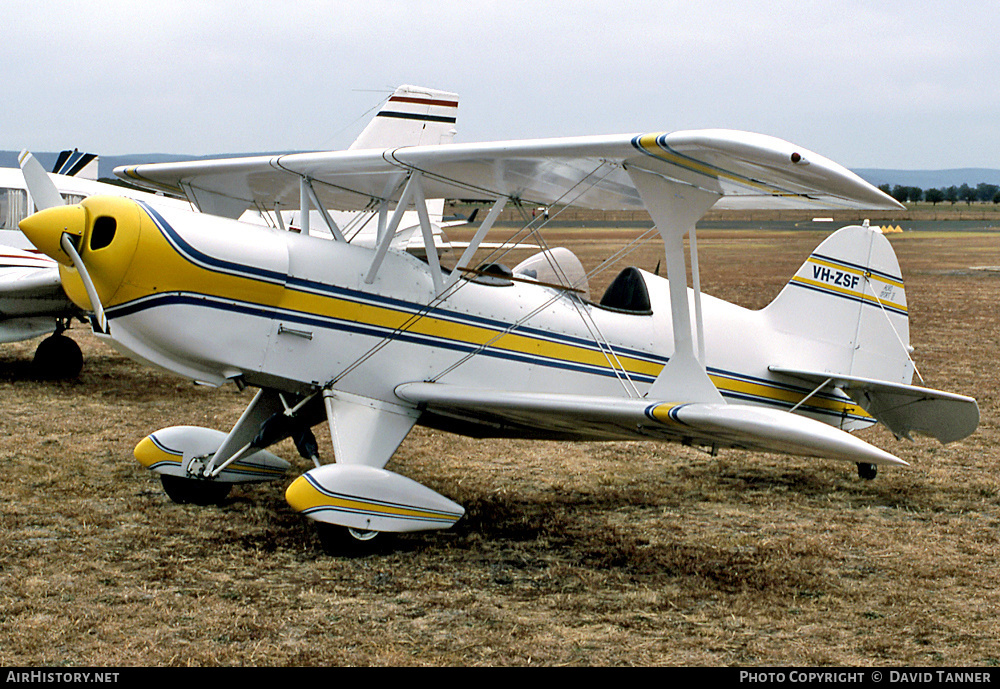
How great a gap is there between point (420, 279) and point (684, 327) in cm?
171

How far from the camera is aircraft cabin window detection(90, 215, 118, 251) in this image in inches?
209

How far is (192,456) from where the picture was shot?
657 cm

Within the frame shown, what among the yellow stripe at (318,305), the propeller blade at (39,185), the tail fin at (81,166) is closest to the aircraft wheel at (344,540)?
the yellow stripe at (318,305)

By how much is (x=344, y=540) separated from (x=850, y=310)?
14.1 ft

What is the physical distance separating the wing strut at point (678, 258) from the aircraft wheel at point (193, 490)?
308 cm

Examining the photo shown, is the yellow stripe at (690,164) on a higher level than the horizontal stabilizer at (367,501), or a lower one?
higher

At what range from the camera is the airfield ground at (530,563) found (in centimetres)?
426

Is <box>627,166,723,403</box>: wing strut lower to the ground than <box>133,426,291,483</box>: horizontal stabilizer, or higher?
higher

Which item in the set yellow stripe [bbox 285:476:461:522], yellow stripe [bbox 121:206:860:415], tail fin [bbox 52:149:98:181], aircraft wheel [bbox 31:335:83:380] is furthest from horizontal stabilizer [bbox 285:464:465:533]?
tail fin [bbox 52:149:98:181]

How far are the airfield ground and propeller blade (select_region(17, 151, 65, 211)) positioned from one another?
1.96m

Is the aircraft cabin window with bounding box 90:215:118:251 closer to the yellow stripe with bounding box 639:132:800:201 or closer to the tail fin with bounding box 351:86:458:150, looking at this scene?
the yellow stripe with bounding box 639:132:800:201

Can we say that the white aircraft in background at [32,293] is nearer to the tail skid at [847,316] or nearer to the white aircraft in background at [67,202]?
the white aircraft in background at [67,202]

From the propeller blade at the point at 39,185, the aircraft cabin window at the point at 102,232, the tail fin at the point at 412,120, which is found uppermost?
the tail fin at the point at 412,120

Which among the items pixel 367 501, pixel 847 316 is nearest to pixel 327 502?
pixel 367 501
